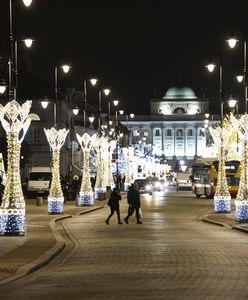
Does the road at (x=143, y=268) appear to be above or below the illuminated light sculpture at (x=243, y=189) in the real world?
below

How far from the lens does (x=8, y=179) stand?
29703 mm

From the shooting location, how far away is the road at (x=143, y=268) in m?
15.8

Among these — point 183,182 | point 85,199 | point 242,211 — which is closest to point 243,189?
point 242,211

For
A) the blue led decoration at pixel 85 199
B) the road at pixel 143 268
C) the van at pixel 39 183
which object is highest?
the van at pixel 39 183

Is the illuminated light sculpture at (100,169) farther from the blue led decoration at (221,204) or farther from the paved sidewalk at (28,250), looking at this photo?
the paved sidewalk at (28,250)

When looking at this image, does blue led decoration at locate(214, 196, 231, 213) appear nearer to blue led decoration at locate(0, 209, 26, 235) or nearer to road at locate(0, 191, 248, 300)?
road at locate(0, 191, 248, 300)

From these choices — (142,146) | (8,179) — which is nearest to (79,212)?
(8,179)

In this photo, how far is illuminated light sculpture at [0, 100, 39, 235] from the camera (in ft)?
96.3

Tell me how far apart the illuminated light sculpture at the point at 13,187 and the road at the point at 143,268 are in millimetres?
1727

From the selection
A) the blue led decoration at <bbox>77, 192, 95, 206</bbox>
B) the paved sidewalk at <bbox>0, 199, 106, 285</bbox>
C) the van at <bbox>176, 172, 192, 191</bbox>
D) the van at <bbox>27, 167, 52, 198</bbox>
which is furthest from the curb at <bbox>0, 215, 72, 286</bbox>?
the van at <bbox>176, 172, 192, 191</bbox>

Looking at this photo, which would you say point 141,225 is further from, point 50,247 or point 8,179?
point 50,247

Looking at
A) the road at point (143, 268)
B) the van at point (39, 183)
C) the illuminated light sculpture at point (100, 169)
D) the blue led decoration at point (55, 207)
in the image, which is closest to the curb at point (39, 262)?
the road at point (143, 268)

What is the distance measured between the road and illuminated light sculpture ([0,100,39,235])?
173 cm

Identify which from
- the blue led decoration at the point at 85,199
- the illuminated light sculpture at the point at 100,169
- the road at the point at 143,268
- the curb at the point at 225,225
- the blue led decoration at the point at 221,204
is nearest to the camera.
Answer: the road at the point at 143,268
